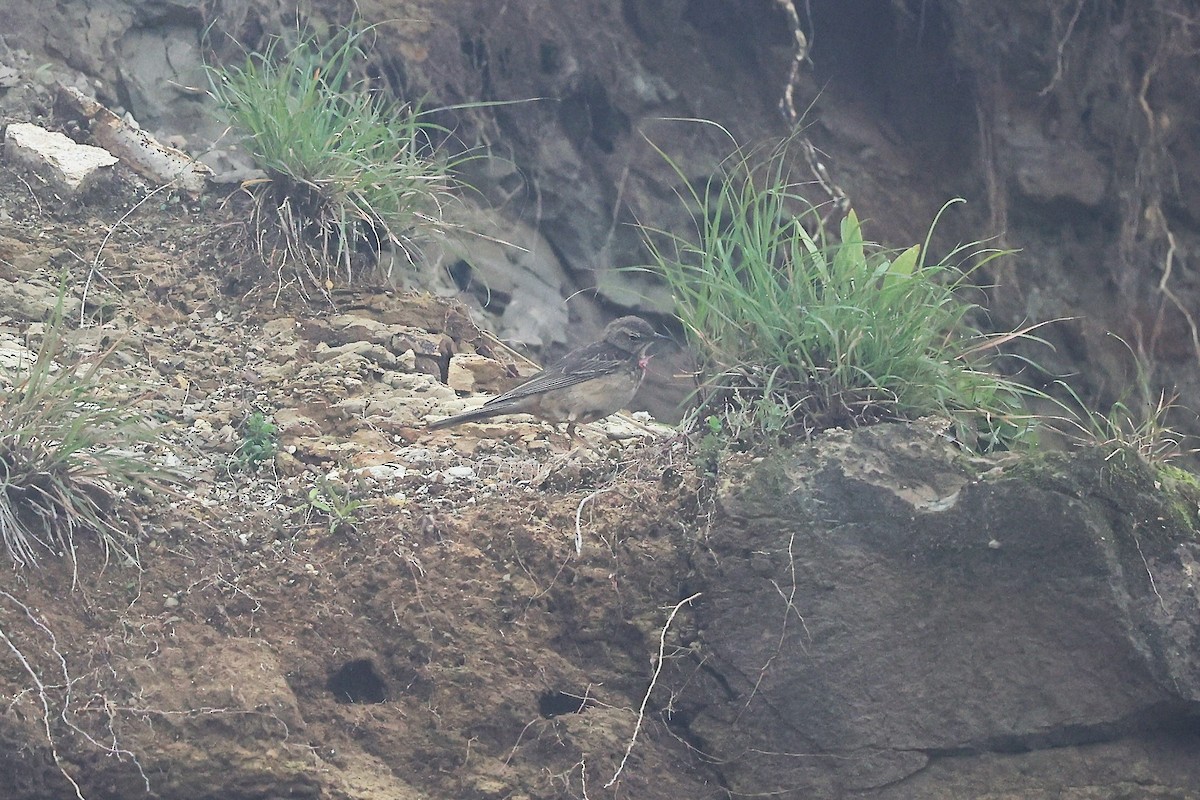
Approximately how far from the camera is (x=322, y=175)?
18.9 feet

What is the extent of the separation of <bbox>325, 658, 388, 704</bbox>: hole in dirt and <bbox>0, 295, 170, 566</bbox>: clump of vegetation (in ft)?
2.39

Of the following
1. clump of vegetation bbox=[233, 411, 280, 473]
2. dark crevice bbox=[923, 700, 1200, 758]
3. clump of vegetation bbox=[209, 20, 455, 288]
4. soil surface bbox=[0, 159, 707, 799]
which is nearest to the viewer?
soil surface bbox=[0, 159, 707, 799]

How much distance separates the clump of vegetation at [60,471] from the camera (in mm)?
3787

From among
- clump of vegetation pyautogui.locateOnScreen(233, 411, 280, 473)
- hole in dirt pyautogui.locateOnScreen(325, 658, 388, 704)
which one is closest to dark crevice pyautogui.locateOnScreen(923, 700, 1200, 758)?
hole in dirt pyautogui.locateOnScreen(325, 658, 388, 704)

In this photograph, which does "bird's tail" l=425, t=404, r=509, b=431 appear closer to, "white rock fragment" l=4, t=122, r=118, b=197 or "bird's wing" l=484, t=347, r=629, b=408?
"bird's wing" l=484, t=347, r=629, b=408

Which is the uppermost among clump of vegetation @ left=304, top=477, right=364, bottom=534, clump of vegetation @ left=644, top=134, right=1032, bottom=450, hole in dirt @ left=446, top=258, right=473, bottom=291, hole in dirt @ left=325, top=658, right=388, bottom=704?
clump of vegetation @ left=644, top=134, right=1032, bottom=450

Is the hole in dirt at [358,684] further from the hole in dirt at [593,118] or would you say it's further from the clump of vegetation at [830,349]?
the hole in dirt at [593,118]

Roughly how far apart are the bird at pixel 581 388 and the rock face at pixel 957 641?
1.60m

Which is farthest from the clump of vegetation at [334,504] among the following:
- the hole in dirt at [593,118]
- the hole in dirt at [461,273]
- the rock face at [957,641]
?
the hole in dirt at [593,118]

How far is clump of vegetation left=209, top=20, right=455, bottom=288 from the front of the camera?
5.72 m

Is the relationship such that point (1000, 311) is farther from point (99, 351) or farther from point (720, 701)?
point (99, 351)

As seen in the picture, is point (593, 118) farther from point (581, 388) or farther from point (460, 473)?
point (460, 473)

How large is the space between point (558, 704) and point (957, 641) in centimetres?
124

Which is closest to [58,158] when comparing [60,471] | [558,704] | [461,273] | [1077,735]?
[461,273]
